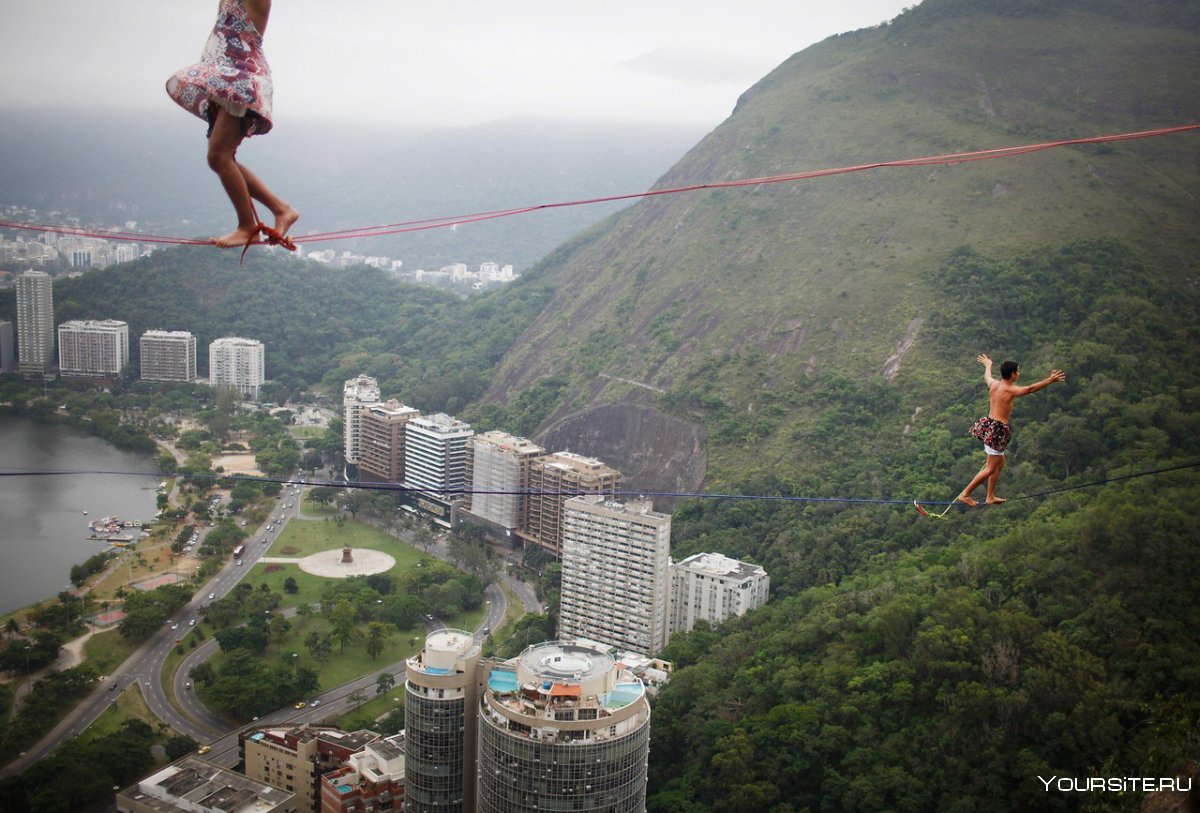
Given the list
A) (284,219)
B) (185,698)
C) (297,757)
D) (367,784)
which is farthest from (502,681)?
(284,219)

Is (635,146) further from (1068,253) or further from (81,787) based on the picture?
(81,787)

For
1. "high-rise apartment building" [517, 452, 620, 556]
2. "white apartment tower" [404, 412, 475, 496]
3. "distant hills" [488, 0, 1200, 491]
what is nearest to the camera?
"high-rise apartment building" [517, 452, 620, 556]

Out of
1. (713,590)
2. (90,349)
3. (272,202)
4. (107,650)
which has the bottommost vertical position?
(107,650)

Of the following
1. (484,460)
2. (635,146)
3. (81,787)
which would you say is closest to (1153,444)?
(484,460)

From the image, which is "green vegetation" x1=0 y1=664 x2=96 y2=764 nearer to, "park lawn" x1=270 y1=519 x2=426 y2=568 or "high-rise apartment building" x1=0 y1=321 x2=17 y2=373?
"park lawn" x1=270 y1=519 x2=426 y2=568

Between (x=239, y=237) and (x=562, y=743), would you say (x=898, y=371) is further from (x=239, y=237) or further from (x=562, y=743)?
(x=239, y=237)

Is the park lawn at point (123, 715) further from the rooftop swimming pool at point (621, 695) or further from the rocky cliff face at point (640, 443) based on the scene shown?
the rocky cliff face at point (640, 443)

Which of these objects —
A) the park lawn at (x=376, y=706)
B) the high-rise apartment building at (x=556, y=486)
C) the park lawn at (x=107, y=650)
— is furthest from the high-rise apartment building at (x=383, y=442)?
the park lawn at (x=376, y=706)

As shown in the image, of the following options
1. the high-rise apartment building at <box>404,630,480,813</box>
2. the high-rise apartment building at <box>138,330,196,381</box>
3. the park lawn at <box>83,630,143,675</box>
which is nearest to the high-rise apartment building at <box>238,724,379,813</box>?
the high-rise apartment building at <box>404,630,480,813</box>
